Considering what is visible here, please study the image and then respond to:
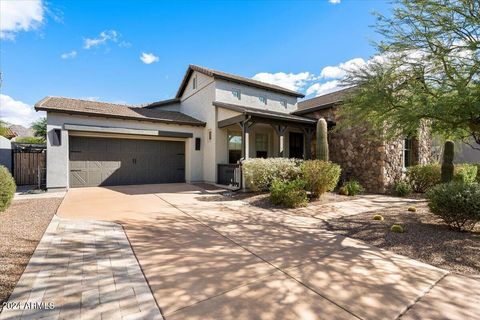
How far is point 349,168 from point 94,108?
1369 cm

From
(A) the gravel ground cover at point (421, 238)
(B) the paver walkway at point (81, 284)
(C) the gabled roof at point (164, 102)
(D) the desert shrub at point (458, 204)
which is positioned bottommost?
(A) the gravel ground cover at point (421, 238)

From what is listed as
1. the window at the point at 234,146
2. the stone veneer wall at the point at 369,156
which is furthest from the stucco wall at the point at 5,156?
the stone veneer wall at the point at 369,156

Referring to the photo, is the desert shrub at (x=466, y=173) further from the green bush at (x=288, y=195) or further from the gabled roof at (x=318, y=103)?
the green bush at (x=288, y=195)

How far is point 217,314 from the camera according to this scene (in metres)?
2.30

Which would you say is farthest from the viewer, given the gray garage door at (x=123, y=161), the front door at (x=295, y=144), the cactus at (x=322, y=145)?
the front door at (x=295, y=144)

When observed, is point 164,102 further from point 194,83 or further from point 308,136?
point 308,136

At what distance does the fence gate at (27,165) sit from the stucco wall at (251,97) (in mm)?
10326

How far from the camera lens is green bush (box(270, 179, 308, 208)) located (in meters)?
7.57

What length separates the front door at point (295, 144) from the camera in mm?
14945

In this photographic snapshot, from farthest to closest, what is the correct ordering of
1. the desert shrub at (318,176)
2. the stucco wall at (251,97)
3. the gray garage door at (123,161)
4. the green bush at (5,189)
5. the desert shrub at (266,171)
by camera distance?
the stucco wall at (251,97) < the gray garage door at (123,161) < the desert shrub at (266,171) < the desert shrub at (318,176) < the green bush at (5,189)

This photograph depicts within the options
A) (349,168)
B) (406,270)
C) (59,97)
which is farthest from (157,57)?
(406,270)

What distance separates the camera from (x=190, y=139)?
1362 centimetres

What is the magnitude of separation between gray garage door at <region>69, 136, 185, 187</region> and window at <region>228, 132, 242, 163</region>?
117 inches

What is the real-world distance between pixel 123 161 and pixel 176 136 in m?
3.13
